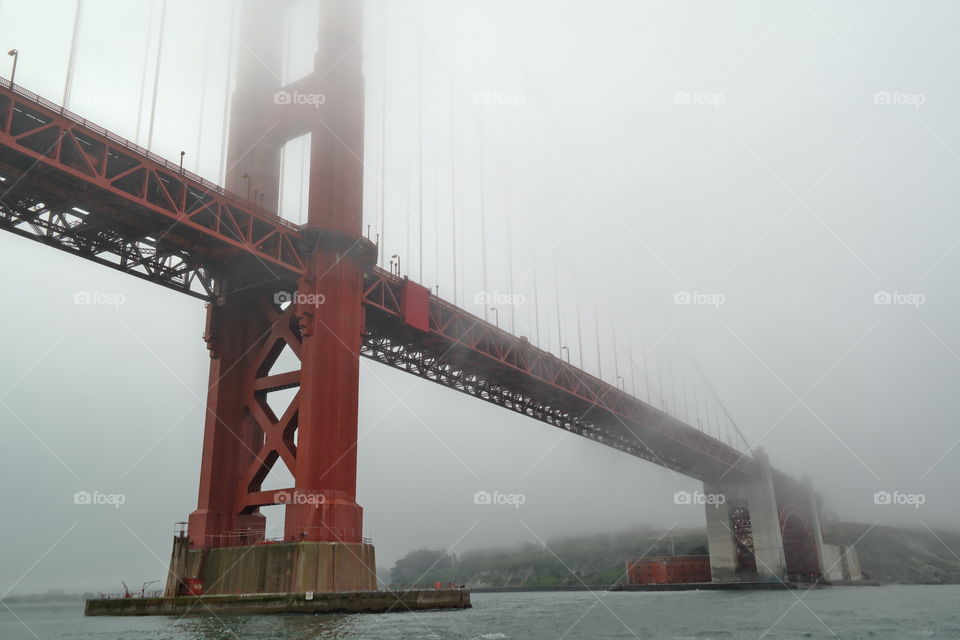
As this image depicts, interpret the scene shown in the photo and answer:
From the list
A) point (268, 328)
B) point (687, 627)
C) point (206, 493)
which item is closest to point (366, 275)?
point (268, 328)

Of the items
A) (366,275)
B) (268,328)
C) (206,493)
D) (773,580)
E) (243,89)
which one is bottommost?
(773,580)

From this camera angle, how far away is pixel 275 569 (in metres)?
26.8

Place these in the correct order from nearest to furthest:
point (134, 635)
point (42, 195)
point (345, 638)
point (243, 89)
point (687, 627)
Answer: point (345, 638), point (134, 635), point (42, 195), point (687, 627), point (243, 89)

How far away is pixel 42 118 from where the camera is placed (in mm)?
23609

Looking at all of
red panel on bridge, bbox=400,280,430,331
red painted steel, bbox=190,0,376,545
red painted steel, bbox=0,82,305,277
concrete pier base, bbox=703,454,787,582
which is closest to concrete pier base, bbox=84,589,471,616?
red painted steel, bbox=190,0,376,545

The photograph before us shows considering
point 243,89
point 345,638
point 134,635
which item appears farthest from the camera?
point 243,89

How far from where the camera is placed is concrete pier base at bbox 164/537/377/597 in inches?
1040

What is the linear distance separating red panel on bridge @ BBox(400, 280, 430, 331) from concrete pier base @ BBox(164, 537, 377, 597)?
11.6 metres

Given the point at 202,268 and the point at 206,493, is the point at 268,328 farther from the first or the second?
the point at 206,493

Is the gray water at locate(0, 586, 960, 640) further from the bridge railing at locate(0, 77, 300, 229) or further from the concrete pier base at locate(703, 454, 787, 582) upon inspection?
the concrete pier base at locate(703, 454, 787, 582)

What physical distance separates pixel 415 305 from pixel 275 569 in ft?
47.8

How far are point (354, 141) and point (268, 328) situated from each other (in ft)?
28.4

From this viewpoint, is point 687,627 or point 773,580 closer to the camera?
point 687,627

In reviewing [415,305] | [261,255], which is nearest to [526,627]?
[415,305]
